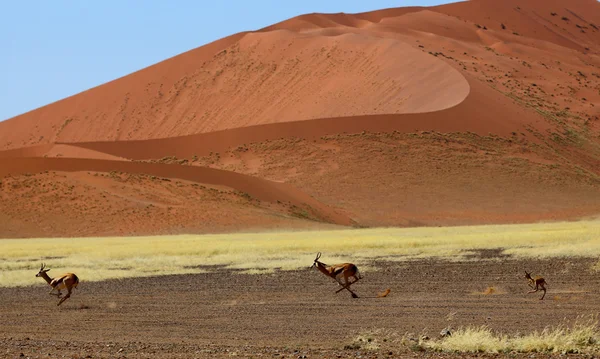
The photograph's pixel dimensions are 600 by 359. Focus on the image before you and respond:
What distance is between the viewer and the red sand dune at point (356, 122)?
246ft

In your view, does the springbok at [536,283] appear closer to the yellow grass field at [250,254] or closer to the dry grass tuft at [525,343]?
the dry grass tuft at [525,343]

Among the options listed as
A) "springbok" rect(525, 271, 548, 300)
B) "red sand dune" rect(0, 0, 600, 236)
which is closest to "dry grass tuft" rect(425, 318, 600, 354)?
"springbok" rect(525, 271, 548, 300)

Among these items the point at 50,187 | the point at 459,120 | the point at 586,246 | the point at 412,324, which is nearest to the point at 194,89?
the point at 459,120

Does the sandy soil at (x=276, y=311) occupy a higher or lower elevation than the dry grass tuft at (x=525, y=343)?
higher

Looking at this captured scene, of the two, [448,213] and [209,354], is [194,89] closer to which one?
[448,213]

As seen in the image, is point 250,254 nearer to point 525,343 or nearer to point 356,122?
point 525,343

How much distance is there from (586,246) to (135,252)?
17.0 metres

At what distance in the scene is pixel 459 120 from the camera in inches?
3514

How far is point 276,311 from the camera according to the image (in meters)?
18.2

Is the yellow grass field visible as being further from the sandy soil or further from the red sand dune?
the red sand dune

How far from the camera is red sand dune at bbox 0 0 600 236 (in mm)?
74938

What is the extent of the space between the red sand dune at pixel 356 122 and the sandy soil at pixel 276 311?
131ft

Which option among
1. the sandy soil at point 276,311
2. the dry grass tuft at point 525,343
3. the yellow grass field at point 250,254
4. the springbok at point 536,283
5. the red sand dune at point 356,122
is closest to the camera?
the dry grass tuft at point 525,343

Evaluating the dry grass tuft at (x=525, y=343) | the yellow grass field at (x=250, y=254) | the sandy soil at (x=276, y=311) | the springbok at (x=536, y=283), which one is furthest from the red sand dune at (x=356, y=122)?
the dry grass tuft at (x=525, y=343)
